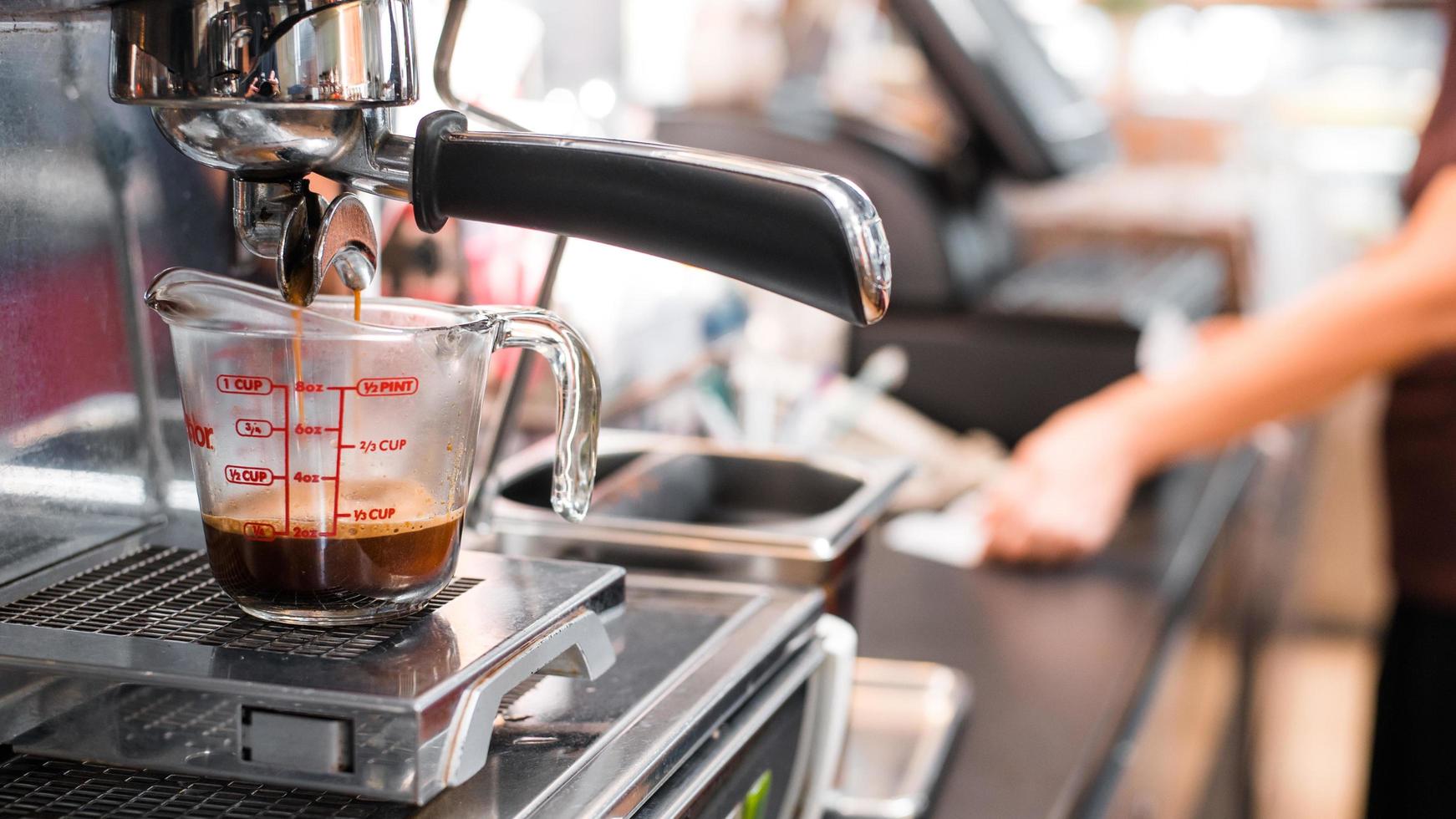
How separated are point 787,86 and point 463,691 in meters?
1.65

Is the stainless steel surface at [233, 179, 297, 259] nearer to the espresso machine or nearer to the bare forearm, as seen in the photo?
the espresso machine

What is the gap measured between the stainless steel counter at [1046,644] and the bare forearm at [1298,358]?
0.12 metres

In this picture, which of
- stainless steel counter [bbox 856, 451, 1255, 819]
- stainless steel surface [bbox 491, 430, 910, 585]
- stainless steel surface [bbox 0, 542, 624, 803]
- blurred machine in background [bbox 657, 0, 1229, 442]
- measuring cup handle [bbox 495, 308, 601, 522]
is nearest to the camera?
stainless steel surface [bbox 0, 542, 624, 803]

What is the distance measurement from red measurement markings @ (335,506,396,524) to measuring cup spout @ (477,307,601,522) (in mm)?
67

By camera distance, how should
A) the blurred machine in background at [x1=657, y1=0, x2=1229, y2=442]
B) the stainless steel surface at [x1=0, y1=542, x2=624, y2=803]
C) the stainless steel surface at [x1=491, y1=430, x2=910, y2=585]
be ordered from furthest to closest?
the blurred machine in background at [x1=657, y1=0, x2=1229, y2=442] → the stainless steel surface at [x1=491, y1=430, x2=910, y2=585] → the stainless steel surface at [x1=0, y1=542, x2=624, y2=803]

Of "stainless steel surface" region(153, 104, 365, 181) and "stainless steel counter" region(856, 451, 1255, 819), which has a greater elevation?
"stainless steel surface" region(153, 104, 365, 181)

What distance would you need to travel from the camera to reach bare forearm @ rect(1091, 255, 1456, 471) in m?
1.27

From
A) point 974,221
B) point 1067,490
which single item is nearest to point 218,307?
point 1067,490

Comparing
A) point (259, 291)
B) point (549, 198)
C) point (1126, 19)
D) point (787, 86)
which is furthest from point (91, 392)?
point (1126, 19)

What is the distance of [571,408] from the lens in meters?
0.53

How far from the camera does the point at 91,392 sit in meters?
0.59

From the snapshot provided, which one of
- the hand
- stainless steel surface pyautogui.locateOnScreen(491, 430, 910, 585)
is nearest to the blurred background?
the hand

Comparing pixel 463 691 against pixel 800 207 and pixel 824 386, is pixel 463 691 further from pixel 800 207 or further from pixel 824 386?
pixel 824 386

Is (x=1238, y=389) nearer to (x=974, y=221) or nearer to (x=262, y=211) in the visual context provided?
(x=974, y=221)
